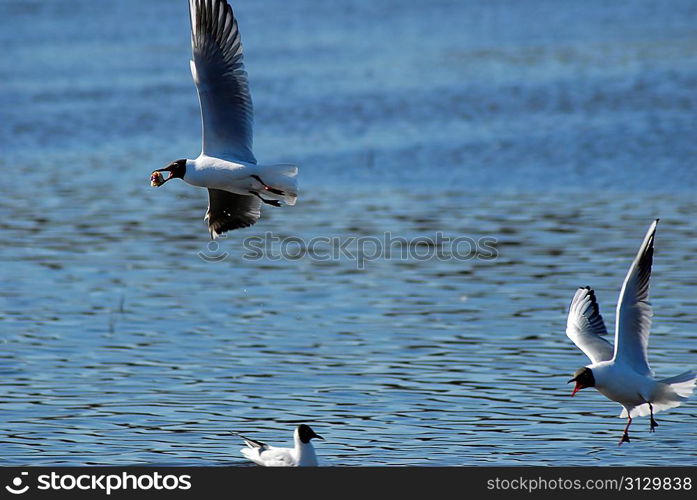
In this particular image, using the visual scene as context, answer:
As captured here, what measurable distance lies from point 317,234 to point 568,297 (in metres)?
5.16

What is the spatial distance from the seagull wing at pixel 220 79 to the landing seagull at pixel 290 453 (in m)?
2.92

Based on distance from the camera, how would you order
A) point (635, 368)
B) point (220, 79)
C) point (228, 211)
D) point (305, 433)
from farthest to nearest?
1. point (228, 211)
2. point (220, 79)
3. point (635, 368)
4. point (305, 433)

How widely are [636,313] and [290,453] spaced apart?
2779 millimetres

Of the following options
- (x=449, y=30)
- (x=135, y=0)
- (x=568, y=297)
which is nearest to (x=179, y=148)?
(x=568, y=297)

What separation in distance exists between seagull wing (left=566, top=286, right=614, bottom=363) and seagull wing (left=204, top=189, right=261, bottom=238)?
127 inches

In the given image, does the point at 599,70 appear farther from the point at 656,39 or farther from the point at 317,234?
the point at 317,234

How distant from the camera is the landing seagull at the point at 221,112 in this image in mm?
11516

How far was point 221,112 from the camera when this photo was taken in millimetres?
11914

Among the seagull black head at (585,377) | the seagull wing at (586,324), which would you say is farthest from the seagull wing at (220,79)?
the seagull black head at (585,377)

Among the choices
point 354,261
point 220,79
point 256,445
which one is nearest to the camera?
point 256,445

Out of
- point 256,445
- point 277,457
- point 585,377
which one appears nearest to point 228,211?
point 256,445

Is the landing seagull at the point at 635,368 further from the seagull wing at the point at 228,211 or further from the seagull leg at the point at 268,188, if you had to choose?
the seagull wing at the point at 228,211

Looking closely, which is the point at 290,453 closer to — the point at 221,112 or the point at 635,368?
the point at 635,368
